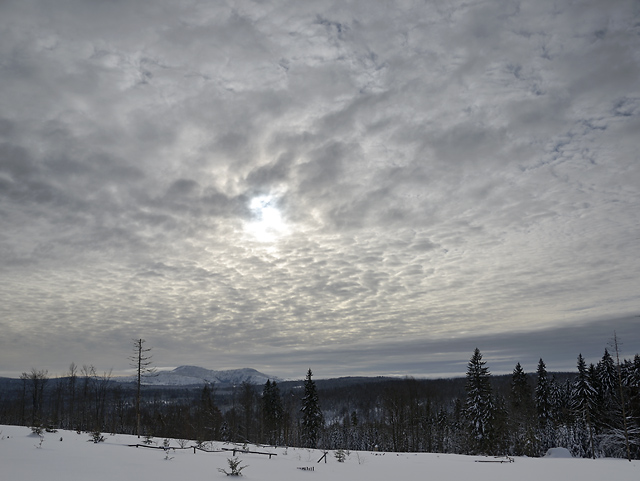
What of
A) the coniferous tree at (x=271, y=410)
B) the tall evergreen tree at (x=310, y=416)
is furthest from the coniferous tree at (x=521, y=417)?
the coniferous tree at (x=271, y=410)

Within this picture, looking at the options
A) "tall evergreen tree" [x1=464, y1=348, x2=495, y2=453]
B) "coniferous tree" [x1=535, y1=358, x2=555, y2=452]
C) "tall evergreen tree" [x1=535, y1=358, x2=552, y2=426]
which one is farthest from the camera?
"tall evergreen tree" [x1=535, y1=358, x2=552, y2=426]

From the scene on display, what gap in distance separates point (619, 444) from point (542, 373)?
27.4m

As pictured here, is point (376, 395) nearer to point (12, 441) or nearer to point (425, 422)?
point (425, 422)

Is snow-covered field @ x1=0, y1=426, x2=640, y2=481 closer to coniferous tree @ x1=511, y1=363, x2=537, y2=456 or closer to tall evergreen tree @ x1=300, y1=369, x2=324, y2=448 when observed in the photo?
tall evergreen tree @ x1=300, y1=369, x2=324, y2=448

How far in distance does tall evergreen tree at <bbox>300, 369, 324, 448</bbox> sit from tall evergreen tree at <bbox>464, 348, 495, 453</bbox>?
67.9ft

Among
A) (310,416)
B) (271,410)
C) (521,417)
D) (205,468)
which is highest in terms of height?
(205,468)

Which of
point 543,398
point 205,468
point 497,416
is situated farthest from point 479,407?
point 205,468

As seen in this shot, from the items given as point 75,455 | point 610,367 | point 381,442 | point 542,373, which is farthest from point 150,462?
point 381,442

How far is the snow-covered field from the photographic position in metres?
12.8

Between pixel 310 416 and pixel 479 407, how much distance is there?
2306 cm

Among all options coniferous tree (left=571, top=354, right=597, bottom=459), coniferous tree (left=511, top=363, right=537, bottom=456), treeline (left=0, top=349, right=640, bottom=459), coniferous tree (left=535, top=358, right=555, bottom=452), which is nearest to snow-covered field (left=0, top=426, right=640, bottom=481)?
treeline (left=0, top=349, right=640, bottom=459)

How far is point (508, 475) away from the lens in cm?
1992

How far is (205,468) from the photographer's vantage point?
17031 millimetres

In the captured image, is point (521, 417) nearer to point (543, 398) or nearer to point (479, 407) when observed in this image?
point (543, 398)
